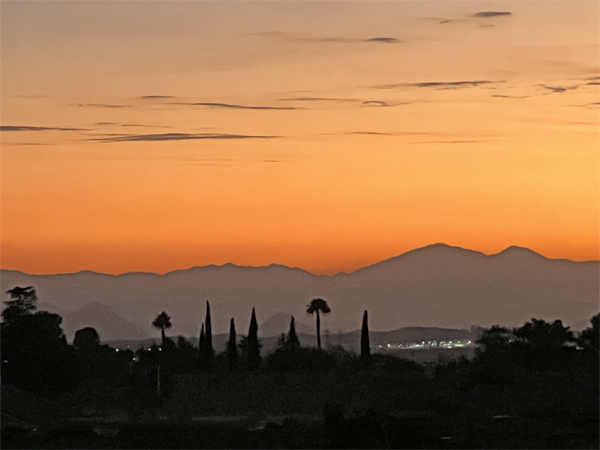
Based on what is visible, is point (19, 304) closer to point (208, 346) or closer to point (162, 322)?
point (208, 346)

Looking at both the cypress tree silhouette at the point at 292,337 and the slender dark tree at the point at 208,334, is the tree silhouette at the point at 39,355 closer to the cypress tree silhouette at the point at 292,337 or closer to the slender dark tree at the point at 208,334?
the slender dark tree at the point at 208,334

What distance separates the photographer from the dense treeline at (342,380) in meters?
37.2

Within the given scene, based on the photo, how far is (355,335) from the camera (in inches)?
2349

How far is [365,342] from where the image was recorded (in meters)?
53.6

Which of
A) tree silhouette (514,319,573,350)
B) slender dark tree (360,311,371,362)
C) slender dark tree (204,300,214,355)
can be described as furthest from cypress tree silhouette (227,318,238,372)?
tree silhouette (514,319,573,350)

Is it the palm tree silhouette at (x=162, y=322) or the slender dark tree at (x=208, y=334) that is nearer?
the slender dark tree at (x=208, y=334)

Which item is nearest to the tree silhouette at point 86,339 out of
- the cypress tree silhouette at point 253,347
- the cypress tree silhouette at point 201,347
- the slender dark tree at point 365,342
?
the cypress tree silhouette at point 201,347

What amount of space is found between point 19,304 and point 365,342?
51.3ft

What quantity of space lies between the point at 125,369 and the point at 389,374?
10611mm

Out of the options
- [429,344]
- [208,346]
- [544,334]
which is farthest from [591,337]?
[429,344]

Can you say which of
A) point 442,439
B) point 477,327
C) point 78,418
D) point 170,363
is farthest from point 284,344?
point 442,439

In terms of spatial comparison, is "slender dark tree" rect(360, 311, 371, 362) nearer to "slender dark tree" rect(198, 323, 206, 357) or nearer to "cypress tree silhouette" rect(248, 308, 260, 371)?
"cypress tree silhouette" rect(248, 308, 260, 371)

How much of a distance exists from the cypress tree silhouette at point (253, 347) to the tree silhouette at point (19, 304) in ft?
30.7

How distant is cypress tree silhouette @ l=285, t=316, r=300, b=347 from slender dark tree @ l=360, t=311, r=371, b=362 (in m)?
2.98
